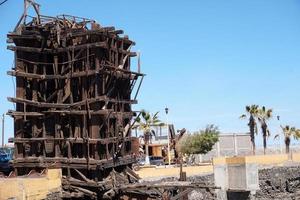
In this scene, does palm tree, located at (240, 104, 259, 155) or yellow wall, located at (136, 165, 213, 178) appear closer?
yellow wall, located at (136, 165, 213, 178)

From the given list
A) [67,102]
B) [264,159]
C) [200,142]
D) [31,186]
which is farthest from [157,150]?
[31,186]

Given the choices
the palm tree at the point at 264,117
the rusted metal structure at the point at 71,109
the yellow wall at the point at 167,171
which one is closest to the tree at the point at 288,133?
the palm tree at the point at 264,117

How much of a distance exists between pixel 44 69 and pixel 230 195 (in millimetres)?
20532

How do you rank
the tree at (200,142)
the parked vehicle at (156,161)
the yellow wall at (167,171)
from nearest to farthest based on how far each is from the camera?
the yellow wall at (167,171) < the parked vehicle at (156,161) < the tree at (200,142)

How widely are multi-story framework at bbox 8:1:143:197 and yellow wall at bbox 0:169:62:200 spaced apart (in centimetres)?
128

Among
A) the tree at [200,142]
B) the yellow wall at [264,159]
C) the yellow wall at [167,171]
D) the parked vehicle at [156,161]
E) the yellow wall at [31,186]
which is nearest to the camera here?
the yellow wall at [31,186]

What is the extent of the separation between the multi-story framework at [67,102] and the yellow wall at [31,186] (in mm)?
1280

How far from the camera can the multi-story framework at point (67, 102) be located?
24.1m

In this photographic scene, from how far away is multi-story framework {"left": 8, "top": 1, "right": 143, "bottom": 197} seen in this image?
24078 mm

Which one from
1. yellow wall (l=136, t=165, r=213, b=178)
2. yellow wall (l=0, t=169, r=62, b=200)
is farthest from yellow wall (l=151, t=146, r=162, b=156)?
yellow wall (l=0, t=169, r=62, b=200)

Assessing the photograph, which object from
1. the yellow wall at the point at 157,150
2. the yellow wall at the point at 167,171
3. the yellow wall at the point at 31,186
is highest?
the yellow wall at the point at 157,150

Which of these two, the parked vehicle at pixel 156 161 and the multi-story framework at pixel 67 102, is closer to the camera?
the multi-story framework at pixel 67 102

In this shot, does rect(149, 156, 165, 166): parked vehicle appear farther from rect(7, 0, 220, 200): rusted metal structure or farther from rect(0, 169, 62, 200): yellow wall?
rect(0, 169, 62, 200): yellow wall

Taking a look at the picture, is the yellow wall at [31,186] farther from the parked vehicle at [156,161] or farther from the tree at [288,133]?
the tree at [288,133]
